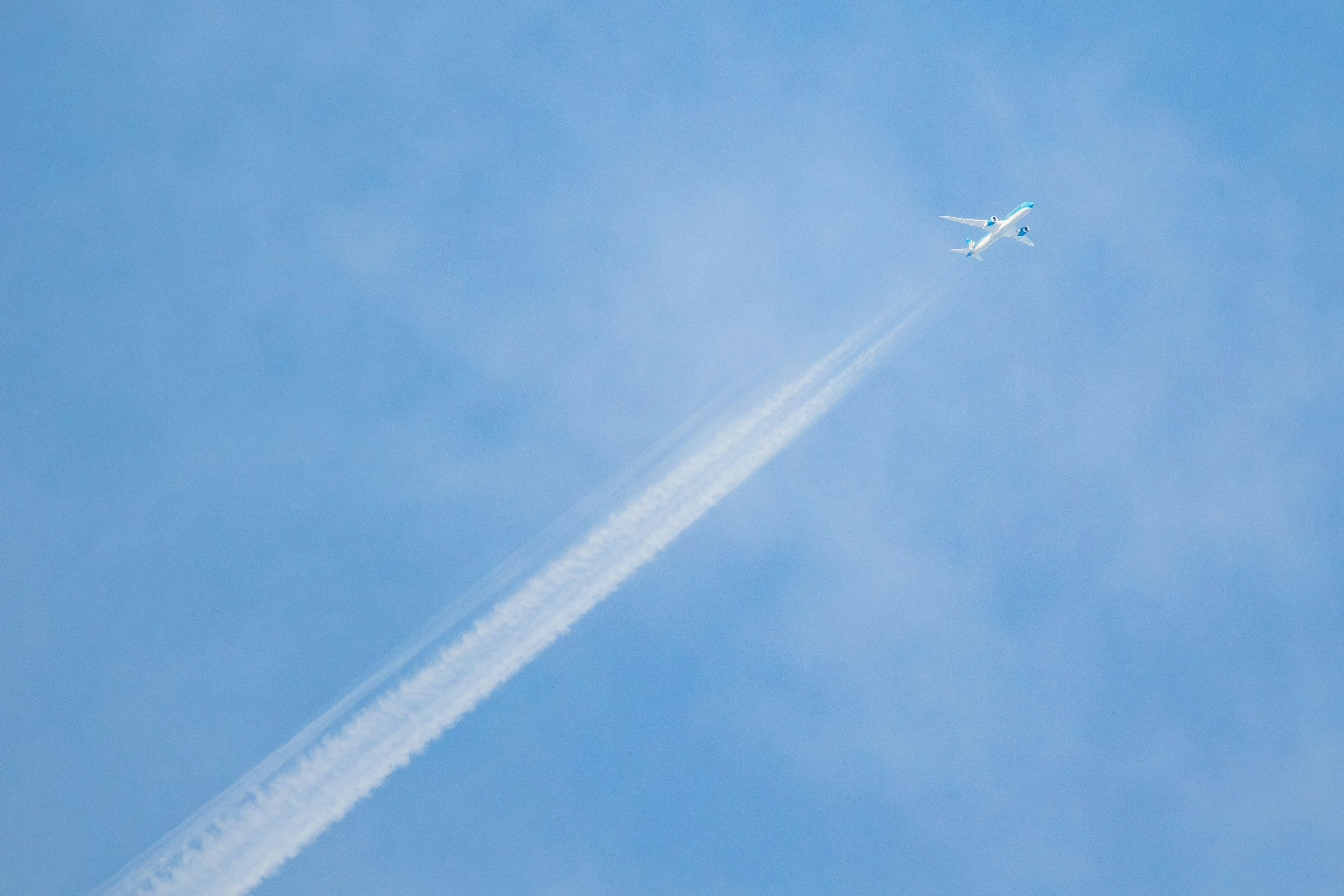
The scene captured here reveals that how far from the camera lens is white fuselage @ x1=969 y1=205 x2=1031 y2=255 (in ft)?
198

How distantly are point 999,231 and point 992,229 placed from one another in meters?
0.45

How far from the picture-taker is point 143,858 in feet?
159

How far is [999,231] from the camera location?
6066 centimetres

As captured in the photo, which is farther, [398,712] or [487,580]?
[487,580]

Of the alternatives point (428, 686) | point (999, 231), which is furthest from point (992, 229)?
point (428, 686)

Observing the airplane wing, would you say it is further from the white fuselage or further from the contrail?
the contrail

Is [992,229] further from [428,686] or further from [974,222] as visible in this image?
[428,686]

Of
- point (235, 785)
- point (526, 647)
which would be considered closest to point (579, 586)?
point (526, 647)

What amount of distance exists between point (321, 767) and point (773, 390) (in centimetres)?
3193

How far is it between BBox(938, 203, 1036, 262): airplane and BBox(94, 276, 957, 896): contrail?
1574 cm

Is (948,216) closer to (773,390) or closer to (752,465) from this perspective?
(773,390)

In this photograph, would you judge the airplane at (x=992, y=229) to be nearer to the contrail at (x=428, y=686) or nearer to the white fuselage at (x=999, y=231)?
the white fuselage at (x=999, y=231)

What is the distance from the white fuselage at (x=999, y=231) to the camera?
198ft

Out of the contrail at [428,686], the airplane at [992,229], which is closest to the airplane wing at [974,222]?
the airplane at [992,229]
